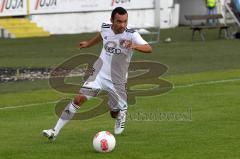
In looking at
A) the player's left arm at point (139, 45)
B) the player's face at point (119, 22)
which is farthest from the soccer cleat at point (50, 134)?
the player's face at point (119, 22)

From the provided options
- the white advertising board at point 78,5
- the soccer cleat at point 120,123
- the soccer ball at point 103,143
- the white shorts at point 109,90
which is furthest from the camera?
the white advertising board at point 78,5

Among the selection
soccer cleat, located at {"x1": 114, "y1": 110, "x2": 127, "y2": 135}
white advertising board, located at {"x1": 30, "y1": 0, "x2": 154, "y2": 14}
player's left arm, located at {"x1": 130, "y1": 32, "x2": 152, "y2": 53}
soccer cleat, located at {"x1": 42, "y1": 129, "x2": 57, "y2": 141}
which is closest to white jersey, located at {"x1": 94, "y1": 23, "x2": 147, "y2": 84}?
player's left arm, located at {"x1": 130, "y1": 32, "x2": 152, "y2": 53}

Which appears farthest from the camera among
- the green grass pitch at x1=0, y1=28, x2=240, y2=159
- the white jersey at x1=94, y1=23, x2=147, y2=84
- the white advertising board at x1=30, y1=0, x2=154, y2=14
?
the white advertising board at x1=30, y1=0, x2=154, y2=14

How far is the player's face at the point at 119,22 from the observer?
12581 mm

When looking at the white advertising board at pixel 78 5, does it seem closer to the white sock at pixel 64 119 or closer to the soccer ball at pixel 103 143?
the white sock at pixel 64 119

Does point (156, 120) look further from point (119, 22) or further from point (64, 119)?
point (119, 22)

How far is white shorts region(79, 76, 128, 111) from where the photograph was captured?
12883 millimetres

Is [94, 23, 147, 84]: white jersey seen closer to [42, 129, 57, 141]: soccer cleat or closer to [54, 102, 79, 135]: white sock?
[54, 102, 79, 135]: white sock

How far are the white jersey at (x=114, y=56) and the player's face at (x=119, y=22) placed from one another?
0.17 m

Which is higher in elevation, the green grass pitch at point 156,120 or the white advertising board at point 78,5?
the green grass pitch at point 156,120

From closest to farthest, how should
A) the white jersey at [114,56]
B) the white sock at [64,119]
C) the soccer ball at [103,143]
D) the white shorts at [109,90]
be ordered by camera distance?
the soccer ball at [103,143] < the white sock at [64,119] < the white shorts at [109,90] < the white jersey at [114,56]

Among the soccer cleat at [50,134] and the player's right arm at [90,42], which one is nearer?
the soccer cleat at [50,134]

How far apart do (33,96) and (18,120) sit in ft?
12.8

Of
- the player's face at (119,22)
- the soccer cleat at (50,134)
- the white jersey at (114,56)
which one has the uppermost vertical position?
the player's face at (119,22)
